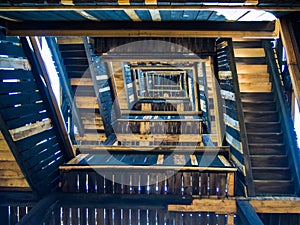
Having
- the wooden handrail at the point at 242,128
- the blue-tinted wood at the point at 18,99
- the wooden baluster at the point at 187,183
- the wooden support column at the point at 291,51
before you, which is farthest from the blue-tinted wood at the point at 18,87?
the wooden support column at the point at 291,51

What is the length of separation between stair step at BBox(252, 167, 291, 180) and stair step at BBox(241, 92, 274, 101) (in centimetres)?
129

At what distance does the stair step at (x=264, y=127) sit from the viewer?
5.04 metres

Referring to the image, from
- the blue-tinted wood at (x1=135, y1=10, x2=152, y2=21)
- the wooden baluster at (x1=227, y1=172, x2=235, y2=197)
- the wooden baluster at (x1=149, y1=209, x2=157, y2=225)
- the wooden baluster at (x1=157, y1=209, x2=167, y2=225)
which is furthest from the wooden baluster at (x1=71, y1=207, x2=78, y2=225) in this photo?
the blue-tinted wood at (x1=135, y1=10, x2=152, y2=21)

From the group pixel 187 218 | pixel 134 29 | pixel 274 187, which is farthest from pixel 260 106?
pixel 134 29

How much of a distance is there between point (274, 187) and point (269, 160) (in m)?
0.47

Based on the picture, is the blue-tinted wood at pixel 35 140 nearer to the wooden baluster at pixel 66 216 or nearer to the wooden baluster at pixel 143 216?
the wooden baluster at pixel 66 216

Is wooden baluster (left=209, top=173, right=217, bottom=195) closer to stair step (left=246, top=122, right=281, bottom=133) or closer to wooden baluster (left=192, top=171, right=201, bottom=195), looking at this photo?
wooden baluster (left=192, top=171, right=201, bottom=195)

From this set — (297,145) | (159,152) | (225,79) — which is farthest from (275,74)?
(159,152)

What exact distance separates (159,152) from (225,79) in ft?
6.11

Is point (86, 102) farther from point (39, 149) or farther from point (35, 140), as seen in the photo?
point (35, 140)

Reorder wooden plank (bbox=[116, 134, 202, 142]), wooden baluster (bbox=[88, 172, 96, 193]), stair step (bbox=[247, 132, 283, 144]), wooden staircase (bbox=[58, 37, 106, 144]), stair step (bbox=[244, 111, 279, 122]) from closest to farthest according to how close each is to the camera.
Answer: wooden baluster (bbox=[88, 172, 96, 193]), stair step (bbox=[247, 132, 283, 144]), stair step (bbox=[244, 111, 279, 122]), wooden staircase (bbox=[58, 37, 106, 144]), wooden plank (bbox=[116, 134, 202, 142])

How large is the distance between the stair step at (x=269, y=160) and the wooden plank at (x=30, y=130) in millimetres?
3412

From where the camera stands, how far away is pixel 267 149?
491cm

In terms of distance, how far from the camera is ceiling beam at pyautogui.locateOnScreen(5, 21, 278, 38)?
3092 millimetres
